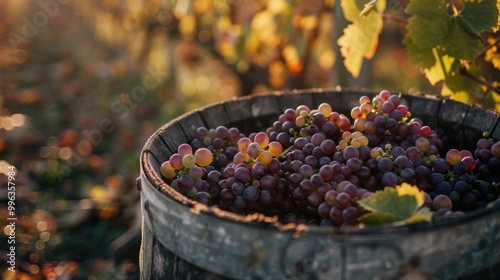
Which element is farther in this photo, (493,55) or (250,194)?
(493,55)

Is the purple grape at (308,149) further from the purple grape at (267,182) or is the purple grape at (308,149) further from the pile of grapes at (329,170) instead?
the purple grape at (267,182)

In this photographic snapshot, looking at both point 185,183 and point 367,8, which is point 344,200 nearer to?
point 185,183

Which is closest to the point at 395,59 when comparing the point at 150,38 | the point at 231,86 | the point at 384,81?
the point at 384,81

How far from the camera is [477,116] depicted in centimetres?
172

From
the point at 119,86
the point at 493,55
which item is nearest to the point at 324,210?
the point at 493,55

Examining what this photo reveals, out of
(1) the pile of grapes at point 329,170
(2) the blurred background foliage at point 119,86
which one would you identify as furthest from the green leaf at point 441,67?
(1) the pile of grapes at point 329,170

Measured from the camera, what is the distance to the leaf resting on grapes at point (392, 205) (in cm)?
116

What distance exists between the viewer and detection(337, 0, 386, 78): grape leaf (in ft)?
6.50

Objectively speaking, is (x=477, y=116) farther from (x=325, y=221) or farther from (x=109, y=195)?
(x=109, y=195)

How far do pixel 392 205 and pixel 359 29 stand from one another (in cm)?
102

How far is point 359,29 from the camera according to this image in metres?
2.04

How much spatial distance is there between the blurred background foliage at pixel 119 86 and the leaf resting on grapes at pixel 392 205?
3.35ft

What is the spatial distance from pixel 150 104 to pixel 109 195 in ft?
5.78

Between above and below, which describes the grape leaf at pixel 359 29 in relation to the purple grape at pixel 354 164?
above
